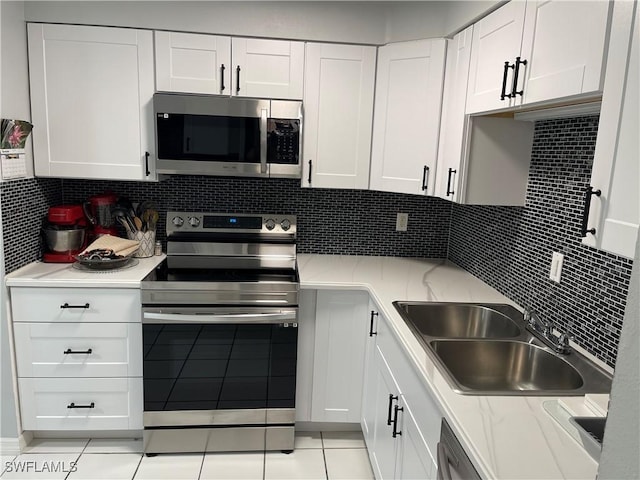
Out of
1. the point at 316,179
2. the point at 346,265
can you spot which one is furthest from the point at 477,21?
the point at 346,265

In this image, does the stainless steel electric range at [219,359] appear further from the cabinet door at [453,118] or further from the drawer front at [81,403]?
the cabinet door at [453,118]

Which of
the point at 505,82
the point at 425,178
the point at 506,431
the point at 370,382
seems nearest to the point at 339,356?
the point at 370,382

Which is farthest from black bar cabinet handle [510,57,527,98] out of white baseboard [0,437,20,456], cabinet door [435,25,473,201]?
white baseboard [0,437,20,456]

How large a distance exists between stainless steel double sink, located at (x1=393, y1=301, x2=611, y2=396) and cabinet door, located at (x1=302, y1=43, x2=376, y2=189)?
2.84 feet

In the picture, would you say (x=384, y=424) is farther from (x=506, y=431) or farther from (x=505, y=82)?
(x=505, y=82)

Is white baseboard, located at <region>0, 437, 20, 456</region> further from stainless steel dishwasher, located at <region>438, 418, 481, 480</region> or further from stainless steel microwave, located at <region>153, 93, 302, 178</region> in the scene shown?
stainless steel dishwasher, located at <region>438, 418, 481, 480</region>

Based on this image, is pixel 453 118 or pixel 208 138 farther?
pixel 208 138

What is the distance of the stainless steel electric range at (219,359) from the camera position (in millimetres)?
2232

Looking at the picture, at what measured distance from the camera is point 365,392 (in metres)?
2.42

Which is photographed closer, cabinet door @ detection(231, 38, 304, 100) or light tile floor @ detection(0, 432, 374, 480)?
light tile floor @ detection(0, 432, 374, 480)

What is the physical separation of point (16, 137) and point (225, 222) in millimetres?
1089

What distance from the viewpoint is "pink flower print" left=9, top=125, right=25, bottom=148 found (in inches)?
84.5

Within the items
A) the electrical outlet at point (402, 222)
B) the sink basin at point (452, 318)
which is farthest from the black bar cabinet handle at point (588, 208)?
the electrical outlet at point (402, 222)

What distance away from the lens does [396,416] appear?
171 cm
